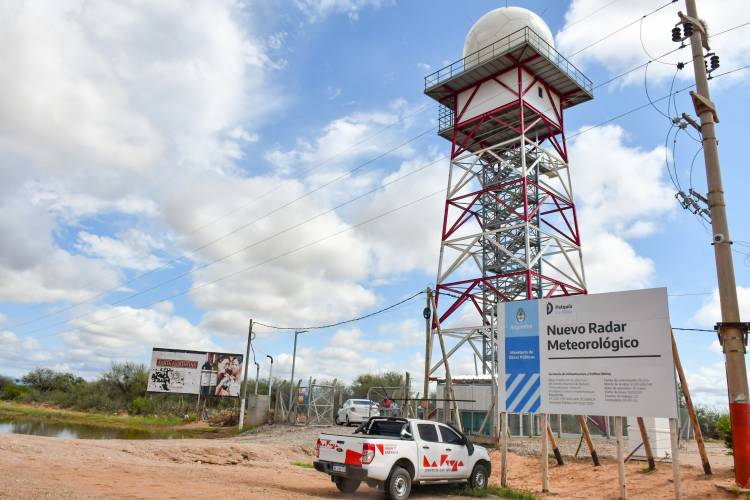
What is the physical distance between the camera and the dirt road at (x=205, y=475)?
1113cm

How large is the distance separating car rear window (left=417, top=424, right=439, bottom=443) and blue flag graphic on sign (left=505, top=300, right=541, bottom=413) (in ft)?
8.93

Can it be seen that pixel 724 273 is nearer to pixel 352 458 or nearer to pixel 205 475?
pixel 352 458

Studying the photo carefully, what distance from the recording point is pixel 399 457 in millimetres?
11977

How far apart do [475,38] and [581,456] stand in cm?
2377

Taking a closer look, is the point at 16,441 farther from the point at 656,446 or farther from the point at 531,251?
the point at 531,251

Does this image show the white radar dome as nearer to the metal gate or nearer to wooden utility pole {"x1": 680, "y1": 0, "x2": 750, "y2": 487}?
wooden utility pole {"x1": 680, "y1": 0, "x2": 750, "y2": 487}

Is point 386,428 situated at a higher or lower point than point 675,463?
higher

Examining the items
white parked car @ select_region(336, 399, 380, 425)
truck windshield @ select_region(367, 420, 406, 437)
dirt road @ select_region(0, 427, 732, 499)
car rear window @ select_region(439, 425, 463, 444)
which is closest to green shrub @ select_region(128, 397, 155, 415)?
white parked car @ select_region(336, 399, 380, 425)

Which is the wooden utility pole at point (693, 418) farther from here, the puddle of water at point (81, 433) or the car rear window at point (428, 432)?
the puddle of water at point (81, 433)

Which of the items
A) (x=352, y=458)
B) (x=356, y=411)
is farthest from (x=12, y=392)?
(x=352, y=458)

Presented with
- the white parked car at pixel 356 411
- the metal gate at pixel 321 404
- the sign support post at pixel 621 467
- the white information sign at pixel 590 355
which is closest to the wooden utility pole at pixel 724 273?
the white information sign at pixel 590 355

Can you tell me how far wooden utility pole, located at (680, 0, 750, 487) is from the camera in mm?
13109

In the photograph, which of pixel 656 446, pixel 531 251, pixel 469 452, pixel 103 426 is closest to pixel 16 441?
pixel 469 452

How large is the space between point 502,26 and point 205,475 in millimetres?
27940
